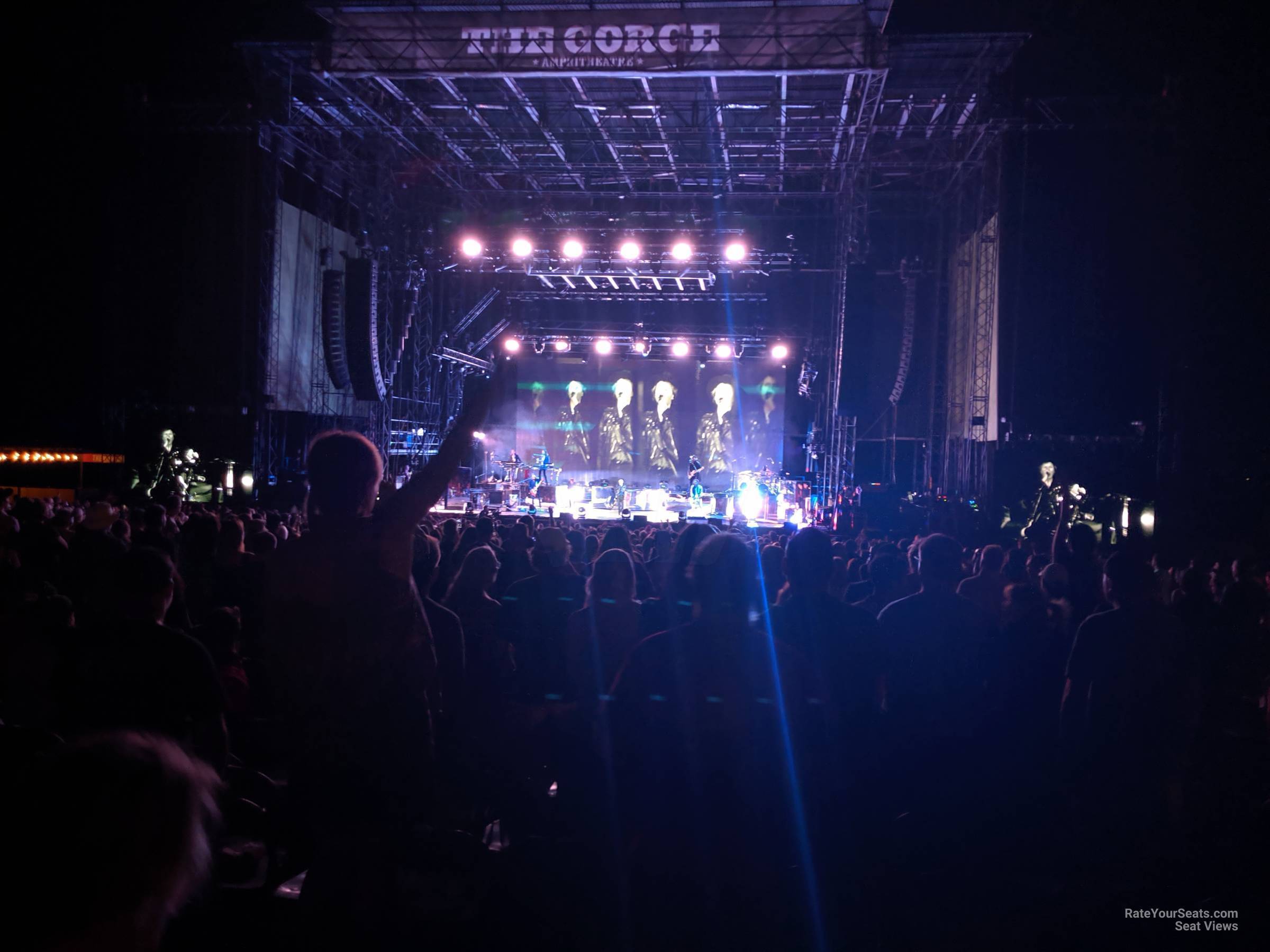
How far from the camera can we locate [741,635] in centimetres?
255

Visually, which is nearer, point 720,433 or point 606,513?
point 606,513

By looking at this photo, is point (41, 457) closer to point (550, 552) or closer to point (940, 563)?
point (550, 552)

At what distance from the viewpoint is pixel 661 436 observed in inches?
955

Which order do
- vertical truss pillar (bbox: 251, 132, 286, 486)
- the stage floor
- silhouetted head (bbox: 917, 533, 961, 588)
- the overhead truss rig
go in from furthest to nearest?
the stage floor → vertical truss pillar (bbox: 251, 132, 286, 486) → the overhead truss rig → silhouetted head (bbox: 917, 533, 961, 588)

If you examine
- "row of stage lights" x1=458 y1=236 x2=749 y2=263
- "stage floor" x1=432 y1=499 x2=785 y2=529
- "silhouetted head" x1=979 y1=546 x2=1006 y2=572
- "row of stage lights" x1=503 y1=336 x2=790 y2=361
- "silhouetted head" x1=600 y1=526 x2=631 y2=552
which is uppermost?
"row of stage lights" x1=458 y1=236 x2=749 y2=263

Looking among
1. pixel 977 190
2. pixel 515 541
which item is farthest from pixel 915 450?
A: pixel 515 541

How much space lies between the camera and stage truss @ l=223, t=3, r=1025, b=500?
1123 cm

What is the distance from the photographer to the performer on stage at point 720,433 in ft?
77.7

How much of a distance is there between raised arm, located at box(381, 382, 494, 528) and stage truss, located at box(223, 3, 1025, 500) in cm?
974

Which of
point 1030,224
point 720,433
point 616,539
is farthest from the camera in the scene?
point 720,433

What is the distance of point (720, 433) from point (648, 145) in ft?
36.1

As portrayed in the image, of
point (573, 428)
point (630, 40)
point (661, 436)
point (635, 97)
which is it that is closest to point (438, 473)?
point (630, 40)

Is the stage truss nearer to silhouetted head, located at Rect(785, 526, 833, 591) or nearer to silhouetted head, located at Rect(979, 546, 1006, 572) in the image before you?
silhouetted head, located at Rect(979, 546, 1006, 572)

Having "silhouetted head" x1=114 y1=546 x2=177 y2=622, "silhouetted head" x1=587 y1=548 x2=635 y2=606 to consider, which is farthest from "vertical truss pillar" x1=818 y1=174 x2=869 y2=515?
"silhouetted head" x1=114 y1=546 x2=177 y2=622
